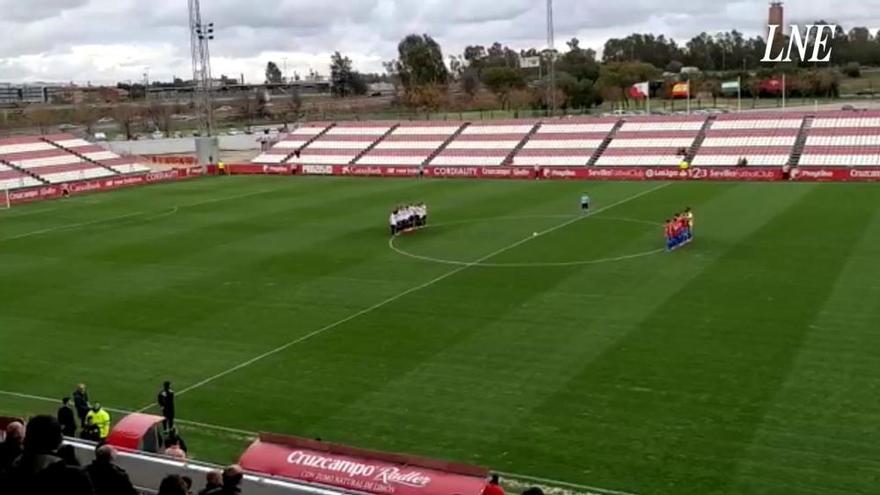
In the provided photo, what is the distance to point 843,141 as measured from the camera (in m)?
60.9

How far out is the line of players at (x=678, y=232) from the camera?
3306cm

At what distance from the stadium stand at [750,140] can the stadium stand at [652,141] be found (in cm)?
139

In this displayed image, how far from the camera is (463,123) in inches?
3059

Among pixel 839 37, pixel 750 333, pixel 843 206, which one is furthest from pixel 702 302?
pixel 839 37

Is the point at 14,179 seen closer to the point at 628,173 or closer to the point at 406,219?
the point at 406,219

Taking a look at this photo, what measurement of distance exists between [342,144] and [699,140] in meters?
28.4

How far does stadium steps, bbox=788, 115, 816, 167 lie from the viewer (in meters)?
59.1

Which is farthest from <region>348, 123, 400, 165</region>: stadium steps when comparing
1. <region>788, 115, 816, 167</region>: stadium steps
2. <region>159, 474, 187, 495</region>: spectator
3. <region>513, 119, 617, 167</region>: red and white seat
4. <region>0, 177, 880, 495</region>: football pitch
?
<region>159, 474, 187, 495</region>: spectator

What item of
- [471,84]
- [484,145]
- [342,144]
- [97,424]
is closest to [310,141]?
[342,144]

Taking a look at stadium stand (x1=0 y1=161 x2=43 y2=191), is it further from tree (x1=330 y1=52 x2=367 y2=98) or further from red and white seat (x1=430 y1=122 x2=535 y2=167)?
tree (x1=330 y1=52 x2=367 y2=98)

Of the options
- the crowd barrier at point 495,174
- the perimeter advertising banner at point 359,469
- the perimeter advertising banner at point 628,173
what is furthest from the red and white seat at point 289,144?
the perimeter advertising banner at point 359,469

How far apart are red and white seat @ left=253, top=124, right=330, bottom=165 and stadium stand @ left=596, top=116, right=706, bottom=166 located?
2592 cm

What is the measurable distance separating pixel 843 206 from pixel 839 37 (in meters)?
131

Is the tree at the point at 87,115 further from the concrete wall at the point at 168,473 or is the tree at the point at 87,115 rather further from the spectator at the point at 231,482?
the spectator at the point at 231,482
